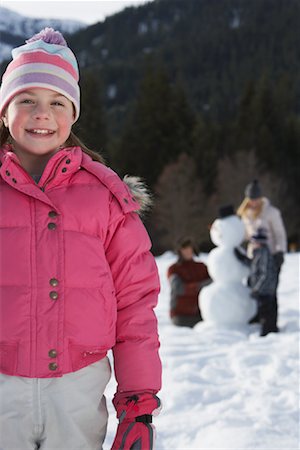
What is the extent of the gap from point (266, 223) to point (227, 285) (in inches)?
32.4

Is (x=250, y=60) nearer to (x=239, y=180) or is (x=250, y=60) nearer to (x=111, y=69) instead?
(x=111, y=69)

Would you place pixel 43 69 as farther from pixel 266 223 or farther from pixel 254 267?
pixel 266 223

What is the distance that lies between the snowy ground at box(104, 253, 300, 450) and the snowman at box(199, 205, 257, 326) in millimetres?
205

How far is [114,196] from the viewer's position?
1757 mm

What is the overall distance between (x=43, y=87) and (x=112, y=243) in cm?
50

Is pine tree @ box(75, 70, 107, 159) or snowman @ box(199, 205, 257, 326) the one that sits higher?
pine tree @ box(75, 70, 107, 159)

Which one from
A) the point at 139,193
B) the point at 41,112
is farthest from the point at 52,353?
the point at 41,112

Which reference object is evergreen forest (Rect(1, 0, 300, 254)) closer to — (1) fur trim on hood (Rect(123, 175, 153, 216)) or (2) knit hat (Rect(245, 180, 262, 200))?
(1) fur trim on hood (Rect(123, 175, 153, 216))

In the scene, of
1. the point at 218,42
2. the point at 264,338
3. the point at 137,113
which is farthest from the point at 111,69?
the point at 264,338

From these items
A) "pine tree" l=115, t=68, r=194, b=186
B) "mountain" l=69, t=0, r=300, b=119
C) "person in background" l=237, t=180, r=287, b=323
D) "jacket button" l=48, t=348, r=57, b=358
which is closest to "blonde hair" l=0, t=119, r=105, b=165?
"jacket button" l=48, t=348, r=57, b=358

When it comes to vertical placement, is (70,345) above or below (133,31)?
below

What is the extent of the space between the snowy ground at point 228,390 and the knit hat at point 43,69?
1.86 metres

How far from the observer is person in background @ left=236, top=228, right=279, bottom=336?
6000 mm

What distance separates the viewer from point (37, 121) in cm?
171
